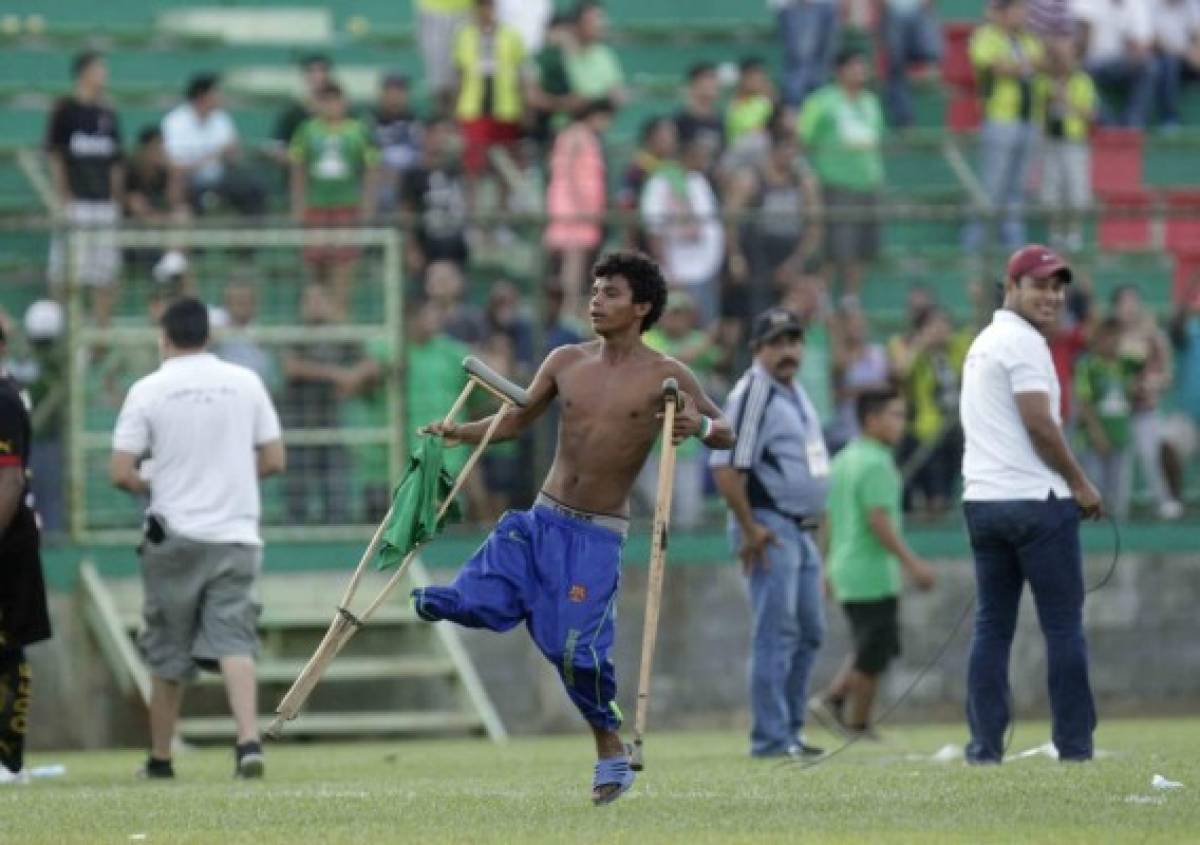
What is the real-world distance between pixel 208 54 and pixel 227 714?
30.2 ft

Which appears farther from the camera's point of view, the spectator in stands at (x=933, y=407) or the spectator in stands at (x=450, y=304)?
the spectator in stands at (x=933, y=407)

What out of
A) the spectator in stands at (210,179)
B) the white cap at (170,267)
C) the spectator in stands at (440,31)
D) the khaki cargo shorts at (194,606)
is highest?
the spectator in stands at (440,31)

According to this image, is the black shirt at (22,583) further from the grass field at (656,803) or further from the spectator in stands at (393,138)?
the spectator in stands at (393,138)

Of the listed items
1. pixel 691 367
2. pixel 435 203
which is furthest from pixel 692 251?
pixel 435 203

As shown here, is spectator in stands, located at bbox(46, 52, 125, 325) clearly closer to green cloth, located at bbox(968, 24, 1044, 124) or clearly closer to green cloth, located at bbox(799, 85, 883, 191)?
green cloth, located at bbox(799, 85, 883, 191)

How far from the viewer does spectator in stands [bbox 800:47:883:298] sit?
20.2 meters

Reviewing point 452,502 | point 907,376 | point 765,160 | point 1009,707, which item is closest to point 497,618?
point 452,502

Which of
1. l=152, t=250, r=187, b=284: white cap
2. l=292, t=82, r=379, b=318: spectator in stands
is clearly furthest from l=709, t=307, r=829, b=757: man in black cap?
l=292, t=82, r=379, b=318: spectator in stands

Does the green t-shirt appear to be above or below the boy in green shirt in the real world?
above

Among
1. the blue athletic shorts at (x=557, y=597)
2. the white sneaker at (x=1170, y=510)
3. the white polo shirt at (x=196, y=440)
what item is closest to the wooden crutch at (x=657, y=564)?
the blue athletic shorts at (x=557, y=597)

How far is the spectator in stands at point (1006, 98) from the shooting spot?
23391 mm

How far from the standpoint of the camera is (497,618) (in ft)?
36.1

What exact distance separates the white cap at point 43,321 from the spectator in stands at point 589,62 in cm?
582

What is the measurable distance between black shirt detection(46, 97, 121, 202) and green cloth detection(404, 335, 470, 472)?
3049 millimetres
